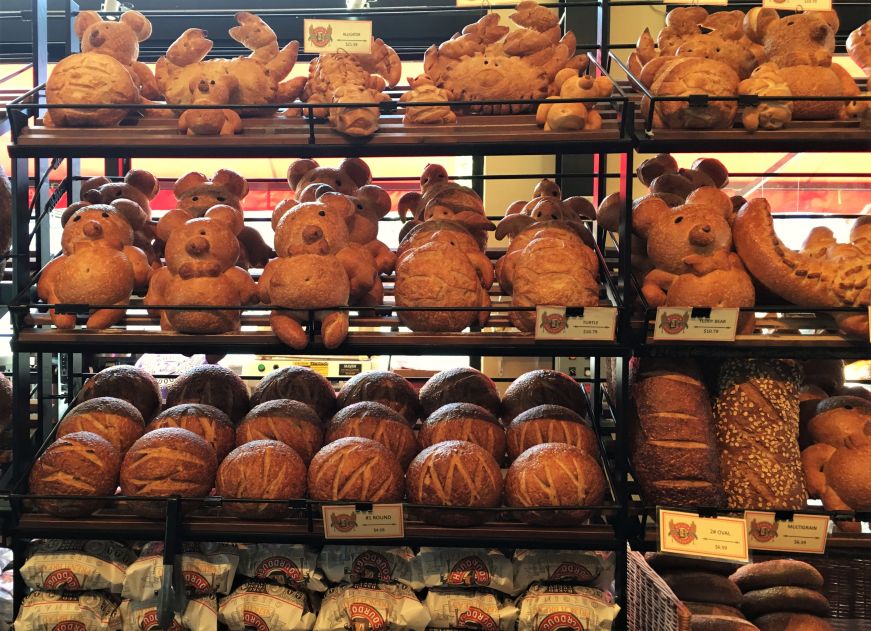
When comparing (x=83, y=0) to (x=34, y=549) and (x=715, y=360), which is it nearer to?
(x=34, y=549)

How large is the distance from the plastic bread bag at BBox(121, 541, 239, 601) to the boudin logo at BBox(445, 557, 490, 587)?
56cm

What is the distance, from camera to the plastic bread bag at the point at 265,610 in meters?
1.95

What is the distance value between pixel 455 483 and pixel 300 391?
2.15 ft

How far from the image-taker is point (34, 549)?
207cm

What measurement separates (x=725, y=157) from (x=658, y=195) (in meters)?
2.37

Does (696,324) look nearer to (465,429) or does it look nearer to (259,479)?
(465,429)

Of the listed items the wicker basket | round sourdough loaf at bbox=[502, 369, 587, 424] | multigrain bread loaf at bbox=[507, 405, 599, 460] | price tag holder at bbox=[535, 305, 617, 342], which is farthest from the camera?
round sourdough loaf at bbox=[502, 369, 587, 424]

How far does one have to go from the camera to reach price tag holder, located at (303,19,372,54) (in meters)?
2.05

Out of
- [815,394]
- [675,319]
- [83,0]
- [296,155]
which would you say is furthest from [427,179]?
[83,0]

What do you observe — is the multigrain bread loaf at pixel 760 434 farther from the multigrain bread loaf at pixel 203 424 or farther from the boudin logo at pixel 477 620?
the multigrain bread loaf at pixel 203 424

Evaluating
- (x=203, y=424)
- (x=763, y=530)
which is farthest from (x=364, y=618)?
(x=763, y=530)

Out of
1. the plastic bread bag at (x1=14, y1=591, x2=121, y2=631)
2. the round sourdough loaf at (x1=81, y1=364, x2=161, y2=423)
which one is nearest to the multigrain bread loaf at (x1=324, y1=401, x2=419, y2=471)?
the round sourdough loaf at (x1=81, y1=364, x2=161, y2=423)

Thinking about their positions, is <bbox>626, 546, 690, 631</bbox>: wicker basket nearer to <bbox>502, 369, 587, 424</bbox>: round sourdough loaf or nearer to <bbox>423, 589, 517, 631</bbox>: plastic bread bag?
<bbox>423, 589, 517, 631</bbox>: plastic bread bag

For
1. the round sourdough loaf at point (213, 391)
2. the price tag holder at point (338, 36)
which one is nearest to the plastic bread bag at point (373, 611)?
the round sourdough loaf at point (213, 391)
